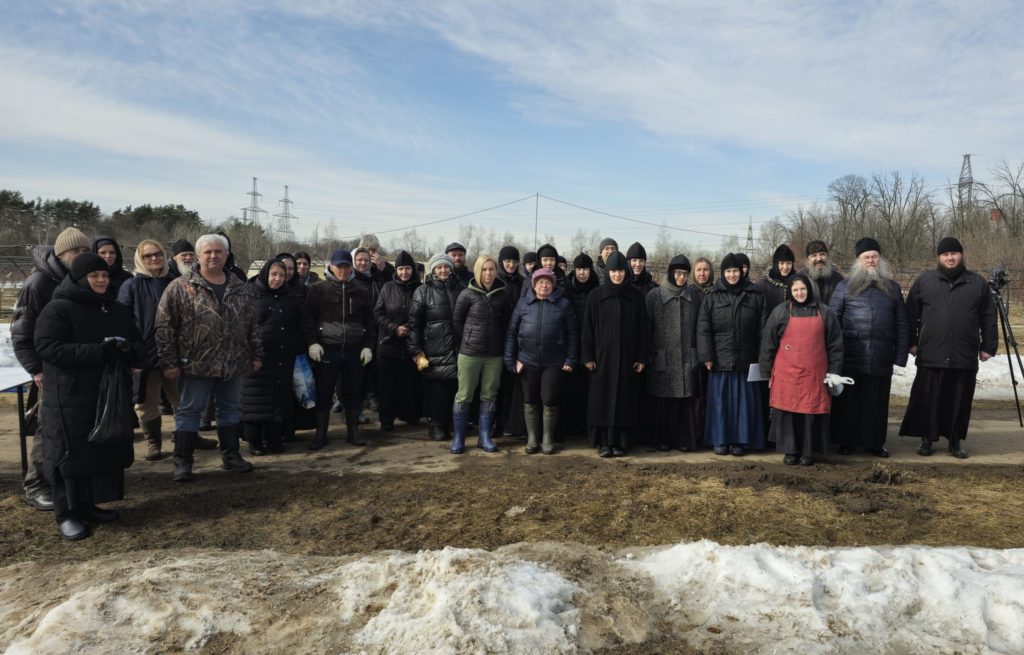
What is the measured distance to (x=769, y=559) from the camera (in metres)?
3.79

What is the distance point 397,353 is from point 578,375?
2.11 metres

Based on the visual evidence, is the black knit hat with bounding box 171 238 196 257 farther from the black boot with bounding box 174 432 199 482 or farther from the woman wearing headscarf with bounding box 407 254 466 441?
the woman wearing headscarf with bounding box 407 254 466 441

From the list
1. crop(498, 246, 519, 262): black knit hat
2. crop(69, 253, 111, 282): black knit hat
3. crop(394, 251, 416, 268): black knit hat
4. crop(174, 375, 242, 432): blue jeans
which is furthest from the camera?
crop(394, 251, 416, 268): black knit hat

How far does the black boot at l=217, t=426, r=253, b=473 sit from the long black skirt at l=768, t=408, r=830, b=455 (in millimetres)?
4854

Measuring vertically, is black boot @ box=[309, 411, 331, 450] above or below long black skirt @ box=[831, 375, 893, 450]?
below

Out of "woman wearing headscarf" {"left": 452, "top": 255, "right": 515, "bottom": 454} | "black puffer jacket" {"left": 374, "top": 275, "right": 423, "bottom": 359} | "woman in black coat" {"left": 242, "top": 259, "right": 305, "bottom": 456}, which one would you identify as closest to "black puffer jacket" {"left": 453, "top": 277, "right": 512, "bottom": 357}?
"woman wearing headscarf" {"left": 452, "top": 255, "right": 515, "bottom": 454}

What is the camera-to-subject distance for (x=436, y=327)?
7.05 m

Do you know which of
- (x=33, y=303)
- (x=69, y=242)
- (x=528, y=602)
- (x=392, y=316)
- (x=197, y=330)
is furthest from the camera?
(x=392, y=316)

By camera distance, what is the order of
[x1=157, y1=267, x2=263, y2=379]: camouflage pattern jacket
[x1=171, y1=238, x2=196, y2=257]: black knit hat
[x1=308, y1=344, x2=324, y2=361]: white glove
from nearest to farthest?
1. [x1=157, y1=267, x2=263, y2=379]: camouflage pattern jacket
2. [x1=171, y1=238, x2=196, y2=257]: black knit hat
3. [x1=308, y1=344, x2=324, y2=361]: white glove

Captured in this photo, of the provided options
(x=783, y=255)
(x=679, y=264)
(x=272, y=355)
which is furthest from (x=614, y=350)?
(x=272, y=355)

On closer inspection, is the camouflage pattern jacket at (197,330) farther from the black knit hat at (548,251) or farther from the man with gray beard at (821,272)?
the man with gray beard at (821,272)

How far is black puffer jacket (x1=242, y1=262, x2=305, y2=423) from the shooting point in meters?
6.43

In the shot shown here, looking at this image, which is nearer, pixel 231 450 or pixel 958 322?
pixel 231 450

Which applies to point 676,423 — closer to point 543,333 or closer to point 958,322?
point 543,333
